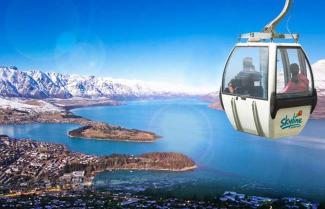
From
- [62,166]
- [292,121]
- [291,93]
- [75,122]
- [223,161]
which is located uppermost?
[291,93]

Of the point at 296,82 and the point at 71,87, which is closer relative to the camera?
the point at 296,82

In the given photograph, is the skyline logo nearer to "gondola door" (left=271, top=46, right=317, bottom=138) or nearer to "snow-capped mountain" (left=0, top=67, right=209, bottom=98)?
"gondola door" (left=271, top=46, right=317, bottom=138)

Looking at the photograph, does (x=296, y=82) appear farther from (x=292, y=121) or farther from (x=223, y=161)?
(x=223, y=161)

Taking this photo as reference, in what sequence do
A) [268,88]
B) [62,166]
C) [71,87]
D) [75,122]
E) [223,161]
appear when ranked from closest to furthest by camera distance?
1. [268,88]
2. [223,161]
3. [62,166]
4. [75,122]
5. [71,87]

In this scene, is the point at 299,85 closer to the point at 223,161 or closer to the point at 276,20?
the point at 276,20

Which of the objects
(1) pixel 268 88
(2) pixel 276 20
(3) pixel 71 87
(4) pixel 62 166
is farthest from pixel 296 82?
(3) pixel 71 87

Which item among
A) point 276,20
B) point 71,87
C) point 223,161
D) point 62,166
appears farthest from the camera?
point 71,87

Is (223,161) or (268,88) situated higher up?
(268,88)

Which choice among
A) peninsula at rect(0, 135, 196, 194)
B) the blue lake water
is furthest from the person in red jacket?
peninsula at rect(0, 135, 196, 194)
